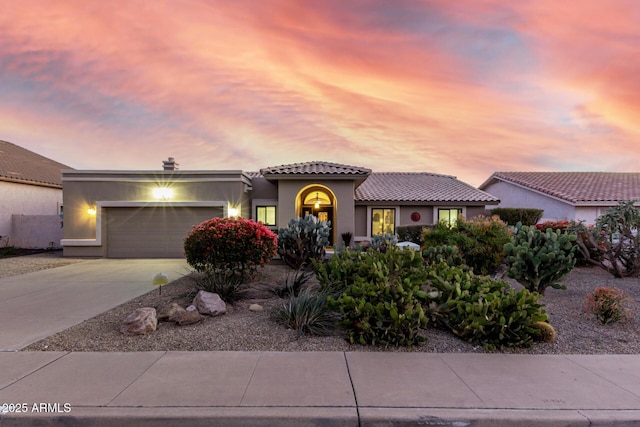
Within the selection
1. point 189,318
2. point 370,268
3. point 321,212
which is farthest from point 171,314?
point 321,212

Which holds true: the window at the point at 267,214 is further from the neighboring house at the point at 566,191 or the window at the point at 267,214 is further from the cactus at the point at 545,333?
the neighboring house at the point at 566,191

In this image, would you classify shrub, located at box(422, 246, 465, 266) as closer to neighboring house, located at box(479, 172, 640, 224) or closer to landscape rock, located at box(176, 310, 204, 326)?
landscape rock, located at box(176, 310, 204, 326)

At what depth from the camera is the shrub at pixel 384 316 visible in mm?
4934

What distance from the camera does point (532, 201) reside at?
72.8ft

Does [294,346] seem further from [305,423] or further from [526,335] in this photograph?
[526,335]

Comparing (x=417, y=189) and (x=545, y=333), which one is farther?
(x=417, y=189)

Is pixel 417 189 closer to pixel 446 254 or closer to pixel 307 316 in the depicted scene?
pixel 446 254

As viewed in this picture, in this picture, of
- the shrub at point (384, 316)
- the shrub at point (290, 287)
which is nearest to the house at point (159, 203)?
the shrub at point (290, 287)

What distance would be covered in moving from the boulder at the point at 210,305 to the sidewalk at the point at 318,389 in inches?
61.4

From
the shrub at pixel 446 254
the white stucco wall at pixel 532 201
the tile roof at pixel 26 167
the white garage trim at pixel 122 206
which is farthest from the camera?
the white stucco wall at pixel 532 201

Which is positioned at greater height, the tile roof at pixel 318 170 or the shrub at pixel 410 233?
the tile roof at pixel 318 170

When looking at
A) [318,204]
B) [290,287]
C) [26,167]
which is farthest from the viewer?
[26,167]

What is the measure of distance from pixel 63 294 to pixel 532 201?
24.5 m

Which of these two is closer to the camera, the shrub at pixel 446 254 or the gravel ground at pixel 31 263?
the shrub at pixel 446 254
